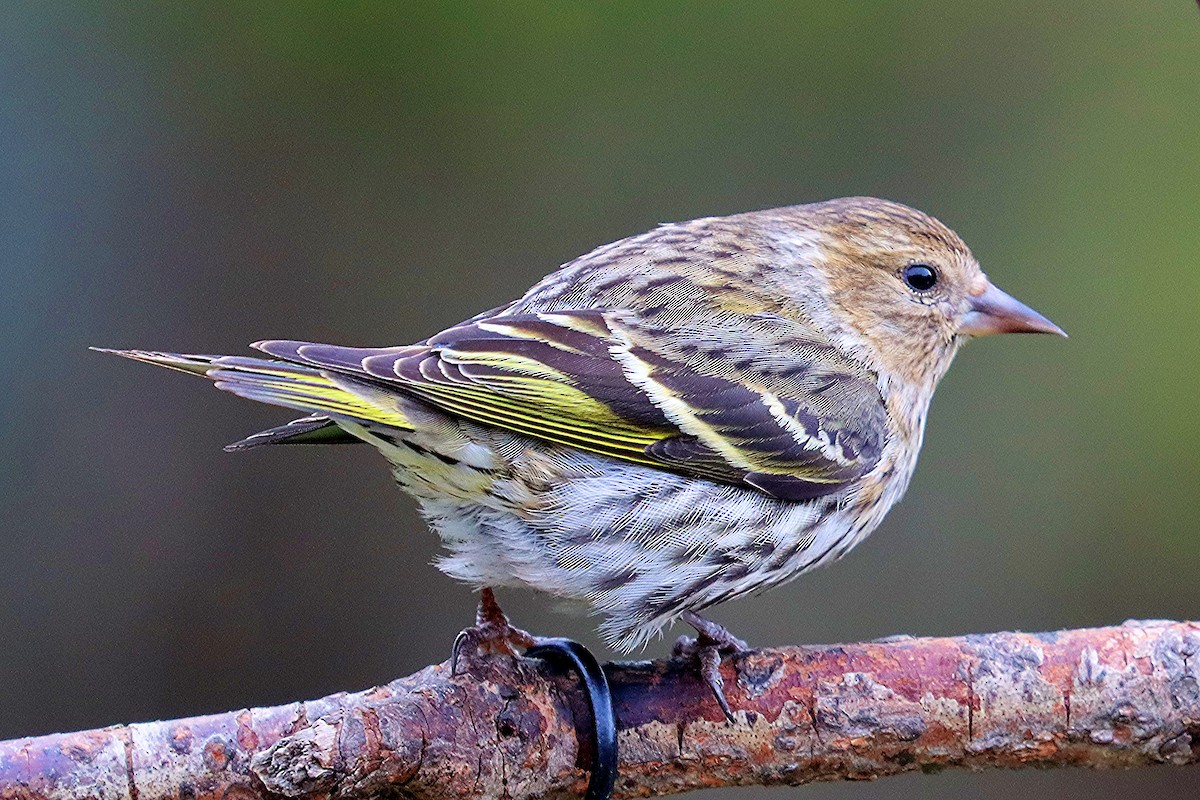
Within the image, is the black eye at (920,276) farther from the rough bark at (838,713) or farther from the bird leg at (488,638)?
the bird leg at (488,638)

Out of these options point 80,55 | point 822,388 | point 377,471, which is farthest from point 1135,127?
point 80,55

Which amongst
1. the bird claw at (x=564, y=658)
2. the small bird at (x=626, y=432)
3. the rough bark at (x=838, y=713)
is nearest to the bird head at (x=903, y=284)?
the small bird at (x=626, y=432)

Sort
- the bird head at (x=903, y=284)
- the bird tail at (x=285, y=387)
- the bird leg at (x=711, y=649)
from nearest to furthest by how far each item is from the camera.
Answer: the bird tail at (x=285, y=387) < the bird leg at (x=711, y=649) < the bird head at (x=903, y=284)

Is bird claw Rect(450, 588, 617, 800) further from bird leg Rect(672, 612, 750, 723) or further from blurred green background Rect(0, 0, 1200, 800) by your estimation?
blurred green background Rect(0, 0, 1200, 800)

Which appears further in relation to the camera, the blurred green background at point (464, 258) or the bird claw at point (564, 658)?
the blurred green background at point (464, 258)

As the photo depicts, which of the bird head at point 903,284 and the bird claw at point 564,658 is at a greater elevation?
the bird head at point 903,284

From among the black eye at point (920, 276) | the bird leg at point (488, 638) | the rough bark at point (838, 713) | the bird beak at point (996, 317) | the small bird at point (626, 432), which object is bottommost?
the rough bark at point (838, 713)

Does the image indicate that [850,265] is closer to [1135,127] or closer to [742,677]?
[742,677]
